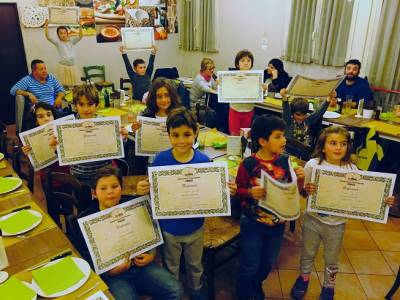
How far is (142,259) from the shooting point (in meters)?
2.00

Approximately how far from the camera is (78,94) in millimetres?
2787

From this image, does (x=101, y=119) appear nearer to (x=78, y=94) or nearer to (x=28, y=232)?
(x=78, y=94)

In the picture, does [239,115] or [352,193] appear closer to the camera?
[352,193]

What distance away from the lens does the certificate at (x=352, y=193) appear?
6.51 feet

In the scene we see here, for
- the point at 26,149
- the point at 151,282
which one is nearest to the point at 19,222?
the point at 26,149

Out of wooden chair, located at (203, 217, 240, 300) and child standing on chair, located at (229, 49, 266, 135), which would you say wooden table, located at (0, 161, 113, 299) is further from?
child standing on chair, located at (229, 49, 266, 135)

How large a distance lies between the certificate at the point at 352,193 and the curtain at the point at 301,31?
4091 mm

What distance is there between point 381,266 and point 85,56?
244 inches

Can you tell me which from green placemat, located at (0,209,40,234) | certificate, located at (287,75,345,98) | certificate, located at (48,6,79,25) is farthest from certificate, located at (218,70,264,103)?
certificate, located at (48,6,79,25)

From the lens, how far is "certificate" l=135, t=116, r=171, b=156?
2.71 meters

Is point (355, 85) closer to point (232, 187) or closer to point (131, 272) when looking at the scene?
point (232, 187)

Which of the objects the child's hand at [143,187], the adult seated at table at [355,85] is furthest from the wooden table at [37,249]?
the adult seated at table at [355,85]

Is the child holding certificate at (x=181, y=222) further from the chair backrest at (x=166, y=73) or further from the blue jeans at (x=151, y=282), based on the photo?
the chair backrest at (x=166, y=73)

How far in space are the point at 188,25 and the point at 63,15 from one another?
2981 millimetres
